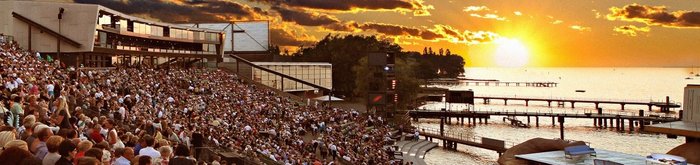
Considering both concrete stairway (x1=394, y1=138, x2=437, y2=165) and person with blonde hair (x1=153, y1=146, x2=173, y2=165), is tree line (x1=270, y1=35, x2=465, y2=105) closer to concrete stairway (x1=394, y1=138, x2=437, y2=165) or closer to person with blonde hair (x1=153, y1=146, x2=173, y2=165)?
concrete stairway (x1=394, y1=138, x2=437, y2=165)

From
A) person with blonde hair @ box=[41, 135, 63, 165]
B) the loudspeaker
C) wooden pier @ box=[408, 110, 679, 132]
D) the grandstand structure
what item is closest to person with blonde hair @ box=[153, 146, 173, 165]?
person with blonde hair @ box=[41, 135, 63, 165]

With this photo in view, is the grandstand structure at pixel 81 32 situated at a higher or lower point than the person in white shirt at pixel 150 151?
higher

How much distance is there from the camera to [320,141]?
28.8 metres

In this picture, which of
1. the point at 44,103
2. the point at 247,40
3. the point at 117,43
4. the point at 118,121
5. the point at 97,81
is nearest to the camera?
the point at 44,103

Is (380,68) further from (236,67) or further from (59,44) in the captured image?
(59,44)

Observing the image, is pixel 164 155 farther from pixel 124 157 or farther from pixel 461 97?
pixel 461 97

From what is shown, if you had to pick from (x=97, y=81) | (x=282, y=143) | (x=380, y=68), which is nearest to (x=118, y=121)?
(x=282, y=143)

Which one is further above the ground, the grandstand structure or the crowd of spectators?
the grandstand structure

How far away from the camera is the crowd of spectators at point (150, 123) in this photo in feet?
28.2

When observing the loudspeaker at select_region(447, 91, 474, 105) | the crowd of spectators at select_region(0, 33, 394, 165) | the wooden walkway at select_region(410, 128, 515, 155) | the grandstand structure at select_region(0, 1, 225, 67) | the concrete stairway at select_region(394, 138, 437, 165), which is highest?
the grandstand structure at select_region(0, 1, 225, 67)

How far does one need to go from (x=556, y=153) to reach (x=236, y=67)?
46.4 metres

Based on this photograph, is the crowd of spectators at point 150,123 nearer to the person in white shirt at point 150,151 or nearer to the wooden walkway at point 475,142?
the person in white shirt at point 150,151

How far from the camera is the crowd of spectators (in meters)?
8.60

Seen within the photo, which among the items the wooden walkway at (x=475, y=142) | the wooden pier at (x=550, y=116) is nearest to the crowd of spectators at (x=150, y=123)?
the wooden walkway at (x=475, y=142)
